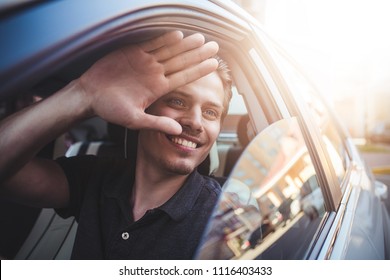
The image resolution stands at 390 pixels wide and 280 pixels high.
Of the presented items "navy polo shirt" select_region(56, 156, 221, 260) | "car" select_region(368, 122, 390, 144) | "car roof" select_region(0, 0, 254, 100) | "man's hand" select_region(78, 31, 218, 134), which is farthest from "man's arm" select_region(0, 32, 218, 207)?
"car" select_region(368, 122, 390, 144)

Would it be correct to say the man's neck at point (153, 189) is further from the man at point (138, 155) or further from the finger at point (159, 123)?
the finger at point (159, 123)

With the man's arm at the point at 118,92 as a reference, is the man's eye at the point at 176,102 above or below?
below

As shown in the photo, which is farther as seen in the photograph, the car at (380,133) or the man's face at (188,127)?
the car at (380,133)

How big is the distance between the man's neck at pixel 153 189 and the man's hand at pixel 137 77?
359mm

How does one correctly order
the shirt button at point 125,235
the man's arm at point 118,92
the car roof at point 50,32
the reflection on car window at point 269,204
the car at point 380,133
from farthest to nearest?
the car at point 380,133 < the shirt button at point 125,235 < the reflection on car window at point 269,204 < the man's arm at point 118,92 < the car roof at point 50,32

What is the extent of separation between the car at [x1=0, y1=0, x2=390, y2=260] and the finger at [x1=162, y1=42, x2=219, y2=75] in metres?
0.07

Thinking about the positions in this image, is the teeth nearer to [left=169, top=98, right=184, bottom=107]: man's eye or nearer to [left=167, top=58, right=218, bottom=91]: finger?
[left=169, top=98, right=184, bottom=107]: man's eye

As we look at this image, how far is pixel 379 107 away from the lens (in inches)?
266

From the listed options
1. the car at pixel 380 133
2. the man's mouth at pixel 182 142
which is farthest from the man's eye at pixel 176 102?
the car at pixel 380 133

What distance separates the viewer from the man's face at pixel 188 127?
1.04 meters

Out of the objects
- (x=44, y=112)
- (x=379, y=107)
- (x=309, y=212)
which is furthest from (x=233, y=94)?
(x=379, y=107)

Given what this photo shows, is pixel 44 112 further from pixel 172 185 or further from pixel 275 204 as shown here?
pixel 275 204

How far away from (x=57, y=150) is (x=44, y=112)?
750 mm
